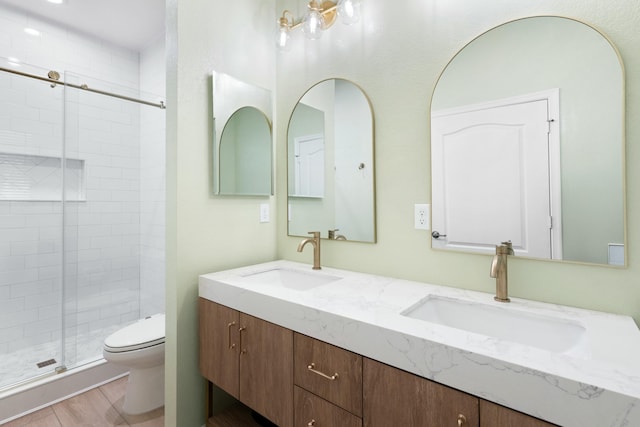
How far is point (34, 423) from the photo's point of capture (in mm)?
1740

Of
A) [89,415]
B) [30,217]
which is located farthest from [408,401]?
[30,217]

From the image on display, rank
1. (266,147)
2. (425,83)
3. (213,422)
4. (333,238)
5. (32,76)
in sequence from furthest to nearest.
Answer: (32,76) < (266,147) < (333,238) < (213,422) < (425,83)

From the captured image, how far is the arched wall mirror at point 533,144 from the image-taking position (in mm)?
1000

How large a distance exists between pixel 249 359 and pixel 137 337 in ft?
3.33

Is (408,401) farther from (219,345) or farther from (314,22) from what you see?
(314,22)

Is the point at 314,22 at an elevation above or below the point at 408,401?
above

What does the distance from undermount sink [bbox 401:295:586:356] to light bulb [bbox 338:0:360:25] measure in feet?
4.41

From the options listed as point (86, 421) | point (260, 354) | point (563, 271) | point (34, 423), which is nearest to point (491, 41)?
point (563, 271)

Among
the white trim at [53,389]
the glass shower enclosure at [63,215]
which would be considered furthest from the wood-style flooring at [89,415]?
the glass shower enclosure at [63,215]

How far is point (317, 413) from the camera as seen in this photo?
1.04m

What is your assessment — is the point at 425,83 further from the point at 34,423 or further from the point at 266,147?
the point at 34,423

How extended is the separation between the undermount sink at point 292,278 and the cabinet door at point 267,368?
1.02ft

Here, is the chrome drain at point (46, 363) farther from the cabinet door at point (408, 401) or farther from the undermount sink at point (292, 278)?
the cabinet door at point (408, 401)

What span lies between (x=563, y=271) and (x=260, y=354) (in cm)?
116
